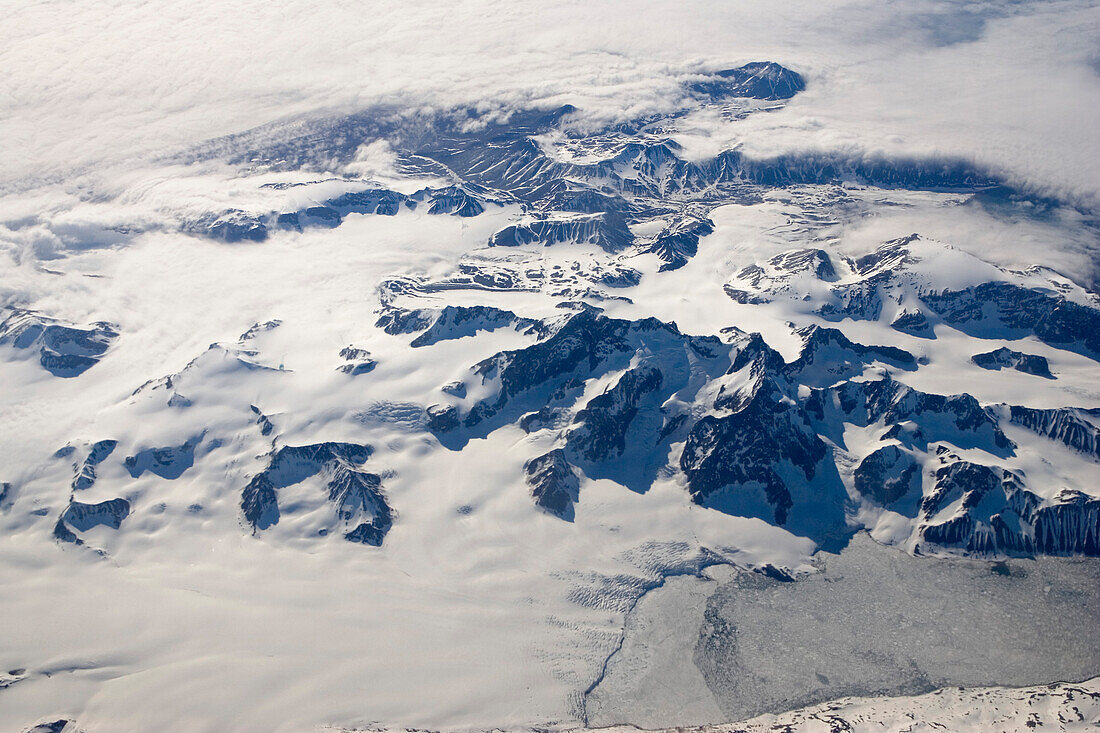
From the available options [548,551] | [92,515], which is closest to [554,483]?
[548,551]

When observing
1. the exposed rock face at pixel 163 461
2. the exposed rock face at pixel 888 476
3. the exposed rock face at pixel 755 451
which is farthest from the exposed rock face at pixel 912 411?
the exposed rock face at pixel 163 461

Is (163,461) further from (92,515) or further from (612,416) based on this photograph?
(612,416)

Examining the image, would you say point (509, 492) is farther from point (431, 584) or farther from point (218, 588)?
point (218, 588)

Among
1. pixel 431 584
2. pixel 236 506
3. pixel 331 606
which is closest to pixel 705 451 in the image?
pixel 431 584

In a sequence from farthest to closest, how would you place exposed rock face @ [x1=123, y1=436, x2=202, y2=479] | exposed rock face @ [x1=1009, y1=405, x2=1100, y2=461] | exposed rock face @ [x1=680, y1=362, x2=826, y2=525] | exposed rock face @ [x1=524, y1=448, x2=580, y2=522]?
exposed rock face @ [x1=1009, y1=405, x2=1100, y2=461] → exposed rock face @ [x1=123, y1=436, x2=202, y2=479] → exposed rock face @ [x1=680, y1=362, x2=826, y2=525] → exposed rock face @ [x1=524, y1=448, x2=580, y2=522]

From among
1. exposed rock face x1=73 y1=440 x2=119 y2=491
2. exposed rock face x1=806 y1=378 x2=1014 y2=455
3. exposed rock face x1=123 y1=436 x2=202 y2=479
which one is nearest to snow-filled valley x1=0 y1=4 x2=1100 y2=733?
exposed rock face x1=123 y1=436 x2=202 y2=479

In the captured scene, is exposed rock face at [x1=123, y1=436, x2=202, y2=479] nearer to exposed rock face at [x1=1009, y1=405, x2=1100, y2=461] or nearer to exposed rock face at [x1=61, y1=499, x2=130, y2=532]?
exposed rock face at [x1=61, y1=499, x2=130, y2=532]

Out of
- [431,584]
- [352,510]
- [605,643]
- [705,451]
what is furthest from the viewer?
[705,451]
